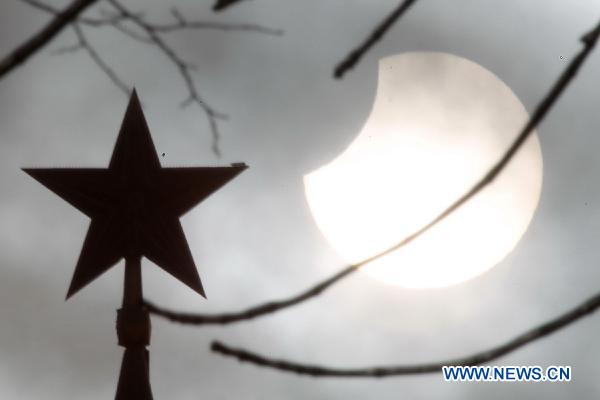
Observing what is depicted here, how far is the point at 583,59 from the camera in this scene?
54.4 inches

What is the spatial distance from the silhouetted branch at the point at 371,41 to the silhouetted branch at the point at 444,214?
0.37m

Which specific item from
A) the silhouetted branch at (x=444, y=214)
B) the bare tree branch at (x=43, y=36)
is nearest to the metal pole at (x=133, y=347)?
the bare tree branch at (x=43, y=36)

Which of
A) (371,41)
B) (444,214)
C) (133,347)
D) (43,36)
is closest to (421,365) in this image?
(444,214)

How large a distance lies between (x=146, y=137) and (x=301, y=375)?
13.4 feet

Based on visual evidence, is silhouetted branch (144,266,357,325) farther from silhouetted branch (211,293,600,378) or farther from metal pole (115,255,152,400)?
metal pole (115,255,152,400)

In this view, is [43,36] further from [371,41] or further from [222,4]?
[371,41]

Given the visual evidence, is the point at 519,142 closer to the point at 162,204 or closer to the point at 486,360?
the point at 486,360

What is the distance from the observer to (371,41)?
1.63m

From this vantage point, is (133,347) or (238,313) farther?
(133,347)

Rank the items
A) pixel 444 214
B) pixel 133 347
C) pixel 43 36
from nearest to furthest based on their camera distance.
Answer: pixel 444 214, pixel 43 36, pixel 133 347

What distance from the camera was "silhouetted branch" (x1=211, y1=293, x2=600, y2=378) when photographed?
1.39 meters

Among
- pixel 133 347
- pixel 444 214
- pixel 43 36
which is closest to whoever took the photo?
pixel 444 214

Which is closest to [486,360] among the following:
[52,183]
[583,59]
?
[583,59]

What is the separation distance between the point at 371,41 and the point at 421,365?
2.30 feet
